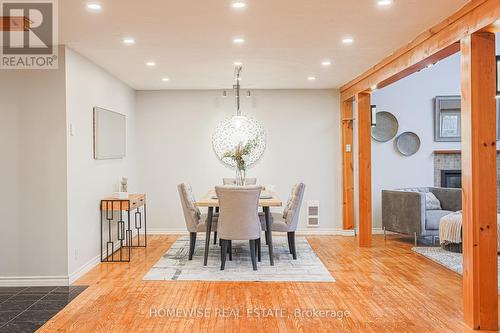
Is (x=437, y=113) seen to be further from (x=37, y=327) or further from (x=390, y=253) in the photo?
(x=37, y=327)

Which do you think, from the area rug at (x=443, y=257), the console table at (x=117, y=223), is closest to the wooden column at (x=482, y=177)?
the area rug at (x=443, y=257)

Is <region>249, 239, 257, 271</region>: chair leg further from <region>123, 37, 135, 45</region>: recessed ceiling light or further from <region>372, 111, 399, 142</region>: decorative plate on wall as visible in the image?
<region>372, 111, 399, 142</region>: decorative plate on wall

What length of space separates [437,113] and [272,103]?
270cm

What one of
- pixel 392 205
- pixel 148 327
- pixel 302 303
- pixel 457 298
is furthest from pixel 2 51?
pixel 392 205

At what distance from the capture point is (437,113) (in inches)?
314

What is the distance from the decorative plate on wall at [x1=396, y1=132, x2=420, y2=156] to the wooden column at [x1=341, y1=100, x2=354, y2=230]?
0.82 metres

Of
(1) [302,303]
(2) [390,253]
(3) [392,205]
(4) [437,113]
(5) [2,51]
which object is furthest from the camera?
(4) [437,113]

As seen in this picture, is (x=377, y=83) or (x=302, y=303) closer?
(x=302, y=303)

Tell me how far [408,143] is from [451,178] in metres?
0.92

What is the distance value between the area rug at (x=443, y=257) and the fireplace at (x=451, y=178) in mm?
1791

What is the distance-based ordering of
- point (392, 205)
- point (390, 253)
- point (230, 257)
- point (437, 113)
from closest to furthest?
point (230, 257), point (390, 253), point (392, 205), point (437, 113)


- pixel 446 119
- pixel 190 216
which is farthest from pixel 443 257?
pixel 190 216

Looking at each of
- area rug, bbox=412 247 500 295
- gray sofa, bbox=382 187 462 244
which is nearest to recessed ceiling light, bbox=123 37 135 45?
area rug, bbox=412 247 500 295

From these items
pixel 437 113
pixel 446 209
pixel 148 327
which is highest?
pixel 437 113
